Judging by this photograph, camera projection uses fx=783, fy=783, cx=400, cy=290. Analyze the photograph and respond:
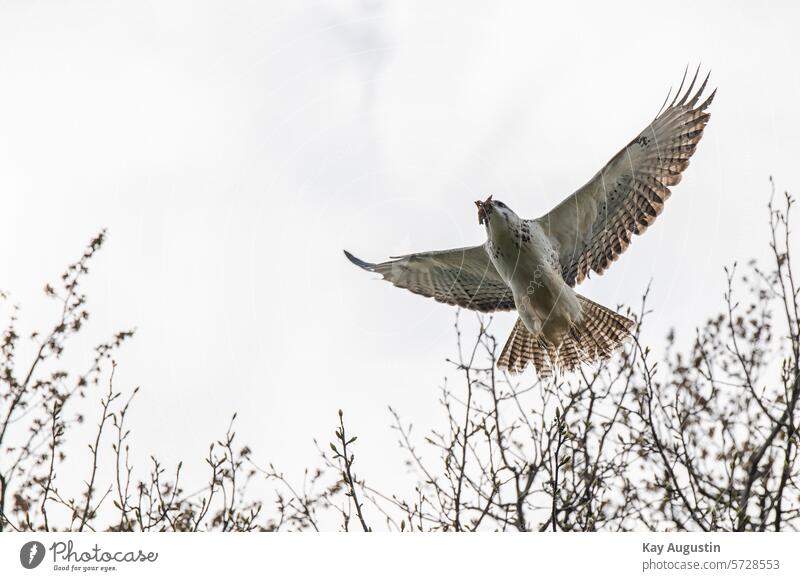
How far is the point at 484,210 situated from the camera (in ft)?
21.6

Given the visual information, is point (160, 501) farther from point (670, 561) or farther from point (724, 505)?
point (724, 505)

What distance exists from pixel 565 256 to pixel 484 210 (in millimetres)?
1088

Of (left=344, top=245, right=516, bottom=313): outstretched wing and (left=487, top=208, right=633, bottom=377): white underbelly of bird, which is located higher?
(left=344, top=245, right=516, bottom=313): outstretched wing

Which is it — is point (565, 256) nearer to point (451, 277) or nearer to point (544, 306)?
point (544, 306)

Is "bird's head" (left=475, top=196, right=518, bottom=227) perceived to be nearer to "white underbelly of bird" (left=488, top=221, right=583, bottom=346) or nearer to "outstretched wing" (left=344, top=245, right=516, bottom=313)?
"white underbelly of bird" (left=488, top=221, right=583, bottom=346)

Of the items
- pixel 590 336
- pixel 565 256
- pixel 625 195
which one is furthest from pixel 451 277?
pixel 625 195

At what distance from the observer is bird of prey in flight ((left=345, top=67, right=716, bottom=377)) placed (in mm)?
6590

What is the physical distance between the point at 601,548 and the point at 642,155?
3.99 metres

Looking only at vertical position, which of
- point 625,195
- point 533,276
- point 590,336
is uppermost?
point 625,195

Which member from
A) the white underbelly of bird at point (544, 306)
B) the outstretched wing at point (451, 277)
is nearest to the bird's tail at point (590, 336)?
the white underbelly of bird at point (544, 306)

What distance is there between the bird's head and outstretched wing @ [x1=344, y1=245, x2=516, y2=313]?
2.12 ft

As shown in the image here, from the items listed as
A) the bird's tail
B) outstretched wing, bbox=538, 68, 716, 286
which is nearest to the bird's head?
outstretched wing, bbox=538, 68, 716, 286

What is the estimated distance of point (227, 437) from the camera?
15.1ft

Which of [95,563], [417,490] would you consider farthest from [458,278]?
[95,563]
